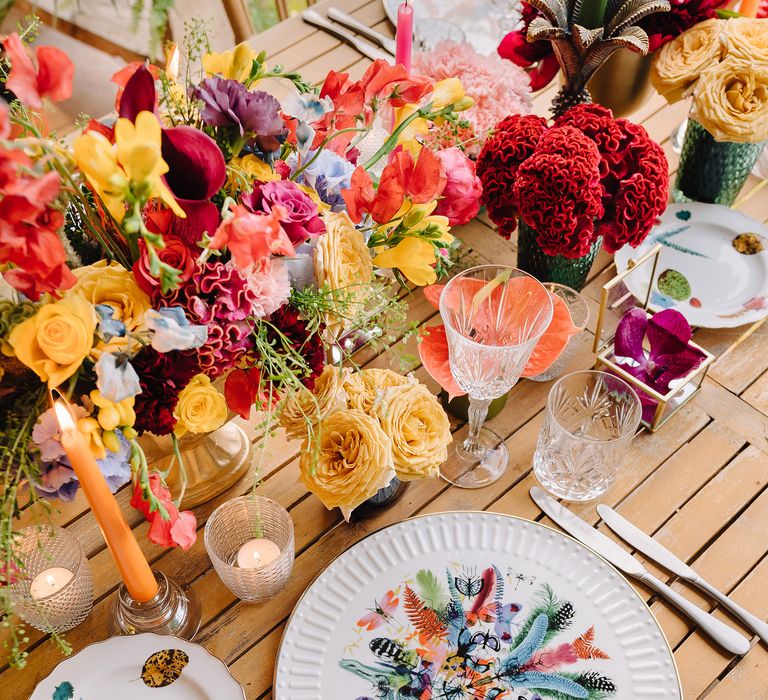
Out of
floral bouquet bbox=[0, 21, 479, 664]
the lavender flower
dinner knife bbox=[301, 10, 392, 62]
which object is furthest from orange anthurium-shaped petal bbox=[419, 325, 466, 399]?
dinner knife bbox=[301, 10, 392, 62]

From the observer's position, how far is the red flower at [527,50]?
118 centimetres

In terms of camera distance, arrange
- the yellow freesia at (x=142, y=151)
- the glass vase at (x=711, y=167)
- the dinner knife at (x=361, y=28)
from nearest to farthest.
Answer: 1. the yellow freesia at (x=142, y=151)
2. the glass vase at (x=711, y=167)
3. the dinner knife at (x=361, y=28)

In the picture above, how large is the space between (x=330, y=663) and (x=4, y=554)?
35cm

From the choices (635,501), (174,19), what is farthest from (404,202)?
(174,19)

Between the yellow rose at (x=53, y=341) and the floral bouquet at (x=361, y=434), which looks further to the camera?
the floral bouquet at (x=361, y=434)

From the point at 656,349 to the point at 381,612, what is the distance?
0.52 meters

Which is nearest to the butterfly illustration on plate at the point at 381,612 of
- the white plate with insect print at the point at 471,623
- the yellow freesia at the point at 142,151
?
the white plate with insect print at the point at 471,623

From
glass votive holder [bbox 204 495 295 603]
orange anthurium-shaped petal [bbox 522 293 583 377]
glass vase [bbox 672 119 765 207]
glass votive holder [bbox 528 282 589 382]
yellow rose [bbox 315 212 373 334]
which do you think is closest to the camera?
yellow rose [bbox 315 212 373 334]

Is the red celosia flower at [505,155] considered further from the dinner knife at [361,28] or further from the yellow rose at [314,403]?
the dinner knife at [361,28]

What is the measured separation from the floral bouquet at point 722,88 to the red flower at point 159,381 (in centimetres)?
84

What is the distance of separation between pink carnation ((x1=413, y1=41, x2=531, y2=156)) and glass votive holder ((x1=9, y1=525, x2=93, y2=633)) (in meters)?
0.80

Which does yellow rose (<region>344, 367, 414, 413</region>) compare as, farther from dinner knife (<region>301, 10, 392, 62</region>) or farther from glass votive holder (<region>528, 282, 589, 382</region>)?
dinner knife (<region>301, 10, 392, 62</region>)

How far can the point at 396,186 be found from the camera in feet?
2.48

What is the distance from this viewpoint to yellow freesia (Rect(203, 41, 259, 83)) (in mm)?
759
